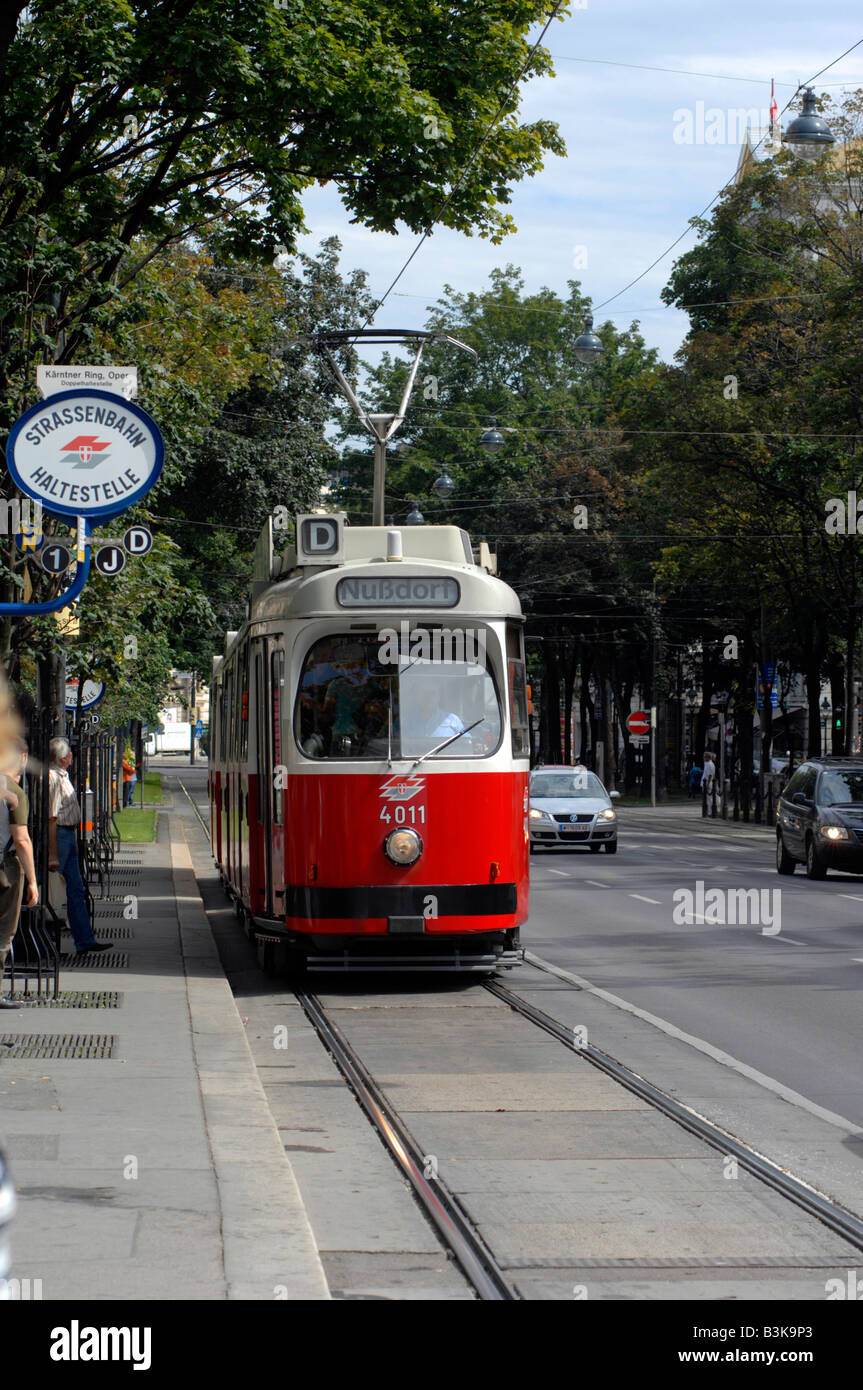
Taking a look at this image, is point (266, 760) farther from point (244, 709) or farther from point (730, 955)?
point (730, 955)

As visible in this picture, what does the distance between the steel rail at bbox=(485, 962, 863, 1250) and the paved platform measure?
1.88m

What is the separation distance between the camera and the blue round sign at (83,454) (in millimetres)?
9109

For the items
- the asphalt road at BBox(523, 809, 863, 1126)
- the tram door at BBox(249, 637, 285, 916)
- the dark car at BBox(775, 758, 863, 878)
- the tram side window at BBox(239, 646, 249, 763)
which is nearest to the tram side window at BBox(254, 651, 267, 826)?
the tram door at BBox(249, 637, 285, 916)

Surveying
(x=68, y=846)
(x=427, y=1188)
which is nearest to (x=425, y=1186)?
(x=427, y=1188)

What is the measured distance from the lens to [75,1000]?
12742 mm

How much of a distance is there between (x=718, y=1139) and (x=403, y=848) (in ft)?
18.3

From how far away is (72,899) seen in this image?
52.2 feet

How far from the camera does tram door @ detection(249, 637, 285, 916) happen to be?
1445 cm

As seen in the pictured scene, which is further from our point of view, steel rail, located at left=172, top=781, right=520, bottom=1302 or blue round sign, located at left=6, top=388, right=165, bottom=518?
blue round sign, located at left=6, top=388, right=165, bottom=518

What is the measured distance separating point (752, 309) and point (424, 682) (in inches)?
1340

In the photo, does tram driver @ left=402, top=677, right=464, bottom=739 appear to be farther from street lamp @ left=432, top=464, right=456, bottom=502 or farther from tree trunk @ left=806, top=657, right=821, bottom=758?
street lamp @ left=432, top=464, right=456, bottom=502

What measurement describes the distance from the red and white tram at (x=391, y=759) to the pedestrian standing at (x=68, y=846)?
1.85 m

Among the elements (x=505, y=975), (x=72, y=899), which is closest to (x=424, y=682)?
(x=505, y=975)

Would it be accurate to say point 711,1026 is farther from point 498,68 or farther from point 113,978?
point 498,68
